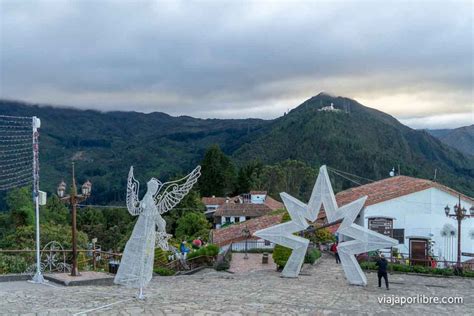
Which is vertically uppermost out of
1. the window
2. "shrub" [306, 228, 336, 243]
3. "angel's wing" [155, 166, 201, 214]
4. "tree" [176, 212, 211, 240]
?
"angel's wing" [155, 166, 201, 214]

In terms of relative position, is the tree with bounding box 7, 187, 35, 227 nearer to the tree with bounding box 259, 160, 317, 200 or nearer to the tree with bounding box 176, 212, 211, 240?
the tree with bounding box 176, 212, 211, 240

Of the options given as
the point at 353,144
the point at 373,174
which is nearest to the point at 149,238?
the point at 373,174

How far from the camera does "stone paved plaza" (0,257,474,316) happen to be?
10547 mm

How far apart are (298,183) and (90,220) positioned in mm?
25963

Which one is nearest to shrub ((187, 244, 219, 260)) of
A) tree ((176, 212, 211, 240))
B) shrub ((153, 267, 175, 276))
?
shrub ((153, 267, 175, 276))

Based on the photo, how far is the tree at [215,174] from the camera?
6544 cm

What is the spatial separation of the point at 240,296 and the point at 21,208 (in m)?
27.7

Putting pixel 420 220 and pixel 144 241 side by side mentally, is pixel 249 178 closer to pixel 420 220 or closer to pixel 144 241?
pixel 420 220

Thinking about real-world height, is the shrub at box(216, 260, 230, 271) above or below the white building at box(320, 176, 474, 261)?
below

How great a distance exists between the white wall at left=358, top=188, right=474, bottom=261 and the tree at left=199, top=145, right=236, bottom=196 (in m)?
42.3

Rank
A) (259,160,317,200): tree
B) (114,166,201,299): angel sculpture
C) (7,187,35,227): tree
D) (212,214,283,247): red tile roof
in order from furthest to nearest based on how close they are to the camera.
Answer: (259,160,317,200): tree → (7,187,35,227): tree → (212,214,283,247): red tile roof → (114,166,201,299): angel sculpture

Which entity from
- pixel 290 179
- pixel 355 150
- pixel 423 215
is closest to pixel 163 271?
pixel 423 215

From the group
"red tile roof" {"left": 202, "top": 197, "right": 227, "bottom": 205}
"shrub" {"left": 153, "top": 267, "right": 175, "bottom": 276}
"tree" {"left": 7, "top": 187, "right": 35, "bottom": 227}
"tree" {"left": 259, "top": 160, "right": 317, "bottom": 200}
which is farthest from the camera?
"tree" {"left": 259, "top": 160, "right": 317, "bottom": 200}

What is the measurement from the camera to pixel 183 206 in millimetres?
52031
